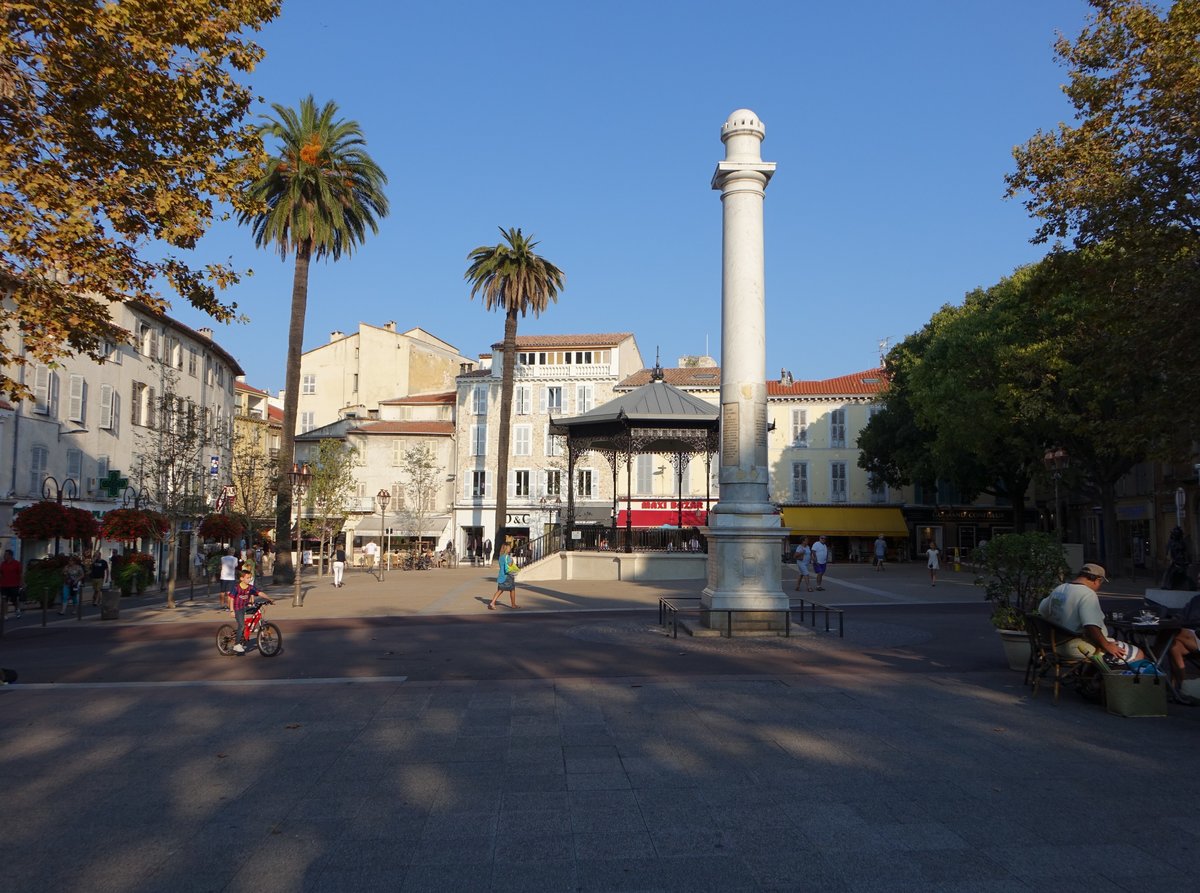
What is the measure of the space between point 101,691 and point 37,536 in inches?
561

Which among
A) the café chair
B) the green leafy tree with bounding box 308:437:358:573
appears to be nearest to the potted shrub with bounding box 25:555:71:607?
the café chair

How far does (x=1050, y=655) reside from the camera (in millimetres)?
8945

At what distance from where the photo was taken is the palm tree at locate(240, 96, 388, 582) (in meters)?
31.8

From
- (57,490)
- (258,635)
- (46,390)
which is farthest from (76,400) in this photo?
(258,635)

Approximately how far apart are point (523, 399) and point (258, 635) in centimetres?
4428

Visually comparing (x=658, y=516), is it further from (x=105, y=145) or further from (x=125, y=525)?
(x=105, y=145)

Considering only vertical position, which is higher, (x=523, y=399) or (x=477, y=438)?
(x=523, y=399)

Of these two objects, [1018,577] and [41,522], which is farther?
[41,522]

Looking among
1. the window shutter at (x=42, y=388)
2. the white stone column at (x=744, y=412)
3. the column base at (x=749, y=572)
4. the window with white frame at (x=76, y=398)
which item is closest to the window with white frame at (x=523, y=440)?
the window with white frame at (x=76, y=398)

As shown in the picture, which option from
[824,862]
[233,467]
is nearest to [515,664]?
[824,862]

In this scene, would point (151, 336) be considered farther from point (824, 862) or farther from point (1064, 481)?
point (824, 862)

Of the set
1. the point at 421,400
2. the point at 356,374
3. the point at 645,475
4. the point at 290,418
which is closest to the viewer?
the point at 290,418

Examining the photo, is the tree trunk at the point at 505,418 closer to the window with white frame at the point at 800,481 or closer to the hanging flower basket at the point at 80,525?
the hanging flower basket at the point at 80,525

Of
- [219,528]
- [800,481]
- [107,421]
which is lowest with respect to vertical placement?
[219,528]
